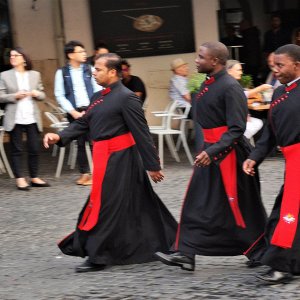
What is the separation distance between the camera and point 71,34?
48.0ft

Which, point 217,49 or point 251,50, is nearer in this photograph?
point 217,49

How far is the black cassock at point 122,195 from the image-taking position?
6.72 m

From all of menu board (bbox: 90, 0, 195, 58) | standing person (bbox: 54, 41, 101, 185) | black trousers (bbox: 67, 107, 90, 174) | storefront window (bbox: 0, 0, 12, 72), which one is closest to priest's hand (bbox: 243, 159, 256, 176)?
standing person (bbox: 54, 41, 101, 185)

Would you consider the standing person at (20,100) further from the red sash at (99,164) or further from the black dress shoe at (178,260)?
the black dress shoe at (178,260)

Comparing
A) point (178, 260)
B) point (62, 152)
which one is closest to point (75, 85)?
point (62, 152)

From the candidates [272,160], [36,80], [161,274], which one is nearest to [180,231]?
[161,274]

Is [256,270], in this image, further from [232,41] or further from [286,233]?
[232,41]

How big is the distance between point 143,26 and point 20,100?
475 centimetres

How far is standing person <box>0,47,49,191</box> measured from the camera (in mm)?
10398

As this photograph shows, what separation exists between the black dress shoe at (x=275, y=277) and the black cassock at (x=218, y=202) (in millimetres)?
461

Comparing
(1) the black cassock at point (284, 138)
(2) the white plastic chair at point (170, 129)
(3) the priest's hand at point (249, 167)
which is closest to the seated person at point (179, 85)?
(2) the white plastic chair at point (170, 129)

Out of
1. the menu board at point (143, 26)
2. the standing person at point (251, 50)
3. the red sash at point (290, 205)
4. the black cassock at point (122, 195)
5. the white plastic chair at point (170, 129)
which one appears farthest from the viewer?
the standing person at point (251, 50)

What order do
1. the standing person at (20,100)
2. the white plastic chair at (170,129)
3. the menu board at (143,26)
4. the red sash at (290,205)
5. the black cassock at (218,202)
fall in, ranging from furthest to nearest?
1. the menu board at (143,26)
2. the white plastic chair at (170,129)
3. the standing person at (20,100)
4. the black cassock at (218,202)
5. the red sash at (290,205)

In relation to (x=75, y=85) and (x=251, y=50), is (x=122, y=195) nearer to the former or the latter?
(x=75, y=85)
